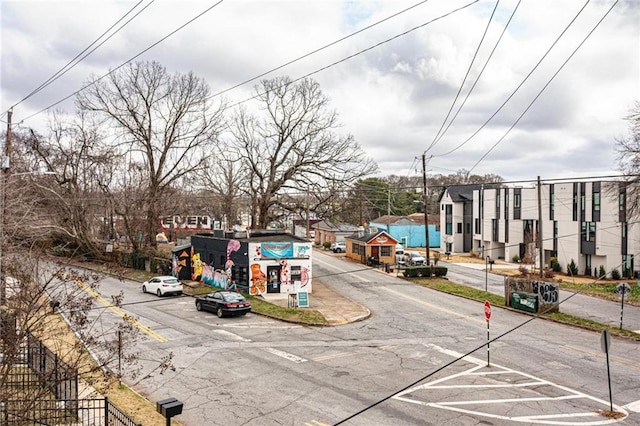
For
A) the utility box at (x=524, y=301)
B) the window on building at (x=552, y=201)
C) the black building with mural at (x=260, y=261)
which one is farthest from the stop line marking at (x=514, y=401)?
the window on building at (x=552, y=201)

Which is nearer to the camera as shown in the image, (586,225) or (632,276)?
(632,276)

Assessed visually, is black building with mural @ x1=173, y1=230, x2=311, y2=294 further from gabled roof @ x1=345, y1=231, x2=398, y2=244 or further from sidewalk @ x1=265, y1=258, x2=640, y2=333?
gabled roof @ x1=345, y1=231, x2=398, y2=244

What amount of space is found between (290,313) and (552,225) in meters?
35.6

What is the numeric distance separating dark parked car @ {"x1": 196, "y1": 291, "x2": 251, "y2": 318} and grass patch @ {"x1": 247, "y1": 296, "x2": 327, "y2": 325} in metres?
1.19

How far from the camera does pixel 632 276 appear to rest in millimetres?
44719

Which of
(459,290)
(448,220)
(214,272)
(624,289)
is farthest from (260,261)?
(448,220)

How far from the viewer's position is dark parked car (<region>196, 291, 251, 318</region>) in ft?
90.3

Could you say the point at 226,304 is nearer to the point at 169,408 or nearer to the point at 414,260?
the point at 169,408

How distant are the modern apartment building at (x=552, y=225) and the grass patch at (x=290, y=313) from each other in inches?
709

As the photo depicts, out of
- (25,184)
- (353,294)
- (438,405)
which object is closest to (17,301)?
(438,405)

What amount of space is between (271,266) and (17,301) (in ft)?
75.5

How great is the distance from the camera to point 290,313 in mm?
28094

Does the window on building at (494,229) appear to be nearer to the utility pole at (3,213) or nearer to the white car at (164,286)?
the white car at (164,286)

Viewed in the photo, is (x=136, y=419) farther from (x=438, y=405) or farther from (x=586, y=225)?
(x=586, y=225)
